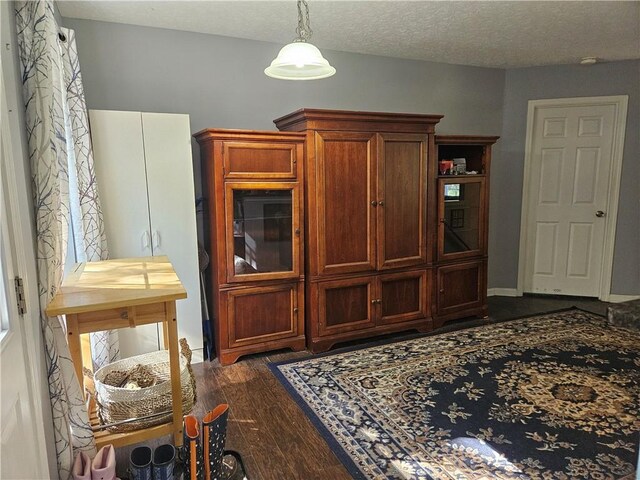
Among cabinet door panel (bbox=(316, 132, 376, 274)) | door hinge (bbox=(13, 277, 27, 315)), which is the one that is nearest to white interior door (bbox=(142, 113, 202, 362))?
cabinet door panel (bbox=(316, 132, 376, 274))

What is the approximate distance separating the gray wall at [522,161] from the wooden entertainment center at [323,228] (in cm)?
131

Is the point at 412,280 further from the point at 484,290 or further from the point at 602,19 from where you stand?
the point at 602,19

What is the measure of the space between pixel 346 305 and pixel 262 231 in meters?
0.87

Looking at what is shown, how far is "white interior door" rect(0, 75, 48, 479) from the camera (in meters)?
1.12

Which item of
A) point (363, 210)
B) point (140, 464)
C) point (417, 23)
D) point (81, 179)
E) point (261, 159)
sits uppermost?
point (417, 23)

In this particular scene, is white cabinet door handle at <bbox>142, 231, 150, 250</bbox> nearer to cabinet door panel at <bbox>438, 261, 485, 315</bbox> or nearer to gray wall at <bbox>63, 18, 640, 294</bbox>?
gray wall at <bbox>63, 18, 640, 294</bbox>

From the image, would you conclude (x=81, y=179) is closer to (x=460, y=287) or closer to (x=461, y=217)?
(x=461, y=217)

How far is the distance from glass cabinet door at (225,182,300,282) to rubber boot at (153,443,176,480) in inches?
54.2

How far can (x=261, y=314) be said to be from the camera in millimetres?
3176

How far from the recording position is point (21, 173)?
137 cm

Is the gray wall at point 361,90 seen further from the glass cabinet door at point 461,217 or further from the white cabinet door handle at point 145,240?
the glass cabinet door at point 461,217

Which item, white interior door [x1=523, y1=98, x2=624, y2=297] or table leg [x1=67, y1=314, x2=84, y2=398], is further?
white interior door [x1=523, y1=98, x2=624, y2=297]

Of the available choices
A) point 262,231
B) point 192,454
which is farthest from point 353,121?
point 192,454

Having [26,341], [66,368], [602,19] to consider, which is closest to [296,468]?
[66,368]
